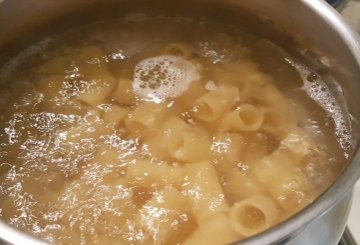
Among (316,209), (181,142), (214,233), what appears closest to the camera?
(316,209)

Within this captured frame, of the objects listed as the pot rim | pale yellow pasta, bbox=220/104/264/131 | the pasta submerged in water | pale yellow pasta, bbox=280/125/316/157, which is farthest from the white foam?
the pot rim

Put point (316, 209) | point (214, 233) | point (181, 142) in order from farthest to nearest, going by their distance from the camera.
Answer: point (181, 142)
point (214, 233)
point (316, 209)

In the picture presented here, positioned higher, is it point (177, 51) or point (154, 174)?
point (177, 51)

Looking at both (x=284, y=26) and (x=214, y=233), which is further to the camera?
(x=284, y=26)

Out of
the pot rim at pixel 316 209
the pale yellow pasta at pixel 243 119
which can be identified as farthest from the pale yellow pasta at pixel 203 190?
the pot rim at pixel 316 209

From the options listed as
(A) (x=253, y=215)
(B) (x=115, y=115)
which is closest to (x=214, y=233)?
(A) (x=253, y=215)

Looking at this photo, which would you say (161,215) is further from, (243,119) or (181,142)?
(243,119)

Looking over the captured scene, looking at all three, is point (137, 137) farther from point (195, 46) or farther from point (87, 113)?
point (195, 46)

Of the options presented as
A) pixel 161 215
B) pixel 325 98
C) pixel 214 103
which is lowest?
pixel 161 215
